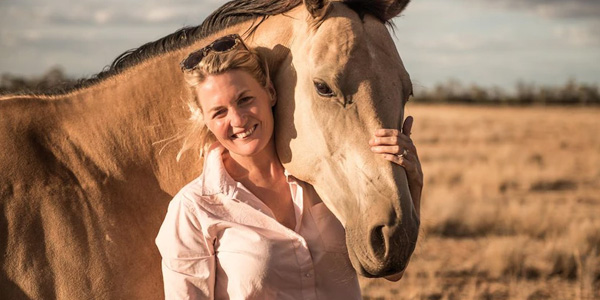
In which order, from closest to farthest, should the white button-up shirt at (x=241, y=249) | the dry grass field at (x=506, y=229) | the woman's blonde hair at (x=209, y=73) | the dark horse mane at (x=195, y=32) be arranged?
the white button-up shirt at (x=241, y=249) < the woman's blonde hair at (x=209, y=73) < the dark horse mane at (x=195, y=32) < the dry grass field at (x=506, y=229)

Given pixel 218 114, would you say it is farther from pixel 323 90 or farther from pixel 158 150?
pixel 158 150

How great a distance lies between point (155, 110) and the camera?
327cm

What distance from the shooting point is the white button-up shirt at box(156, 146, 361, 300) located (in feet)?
8.43

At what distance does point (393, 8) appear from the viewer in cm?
293

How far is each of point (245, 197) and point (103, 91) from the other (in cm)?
111

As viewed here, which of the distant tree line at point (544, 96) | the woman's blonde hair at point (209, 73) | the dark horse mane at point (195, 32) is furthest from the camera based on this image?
the distant tree line at point (544, 96)

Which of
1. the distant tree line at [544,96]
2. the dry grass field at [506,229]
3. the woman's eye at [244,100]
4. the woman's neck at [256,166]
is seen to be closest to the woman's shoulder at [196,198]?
the woman's neck at [256,166]

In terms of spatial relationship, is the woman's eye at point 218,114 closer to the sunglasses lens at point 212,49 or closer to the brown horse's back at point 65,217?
the sunglasses lens at point 212,49

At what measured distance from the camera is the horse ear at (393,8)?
2.88 meters

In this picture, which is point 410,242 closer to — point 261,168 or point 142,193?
point 261,168

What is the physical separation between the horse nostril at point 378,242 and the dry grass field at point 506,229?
0.45 m

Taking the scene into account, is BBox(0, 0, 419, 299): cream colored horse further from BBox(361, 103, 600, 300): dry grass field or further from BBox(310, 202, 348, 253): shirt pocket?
BBox(361, 103, 600, 300): dry grass field

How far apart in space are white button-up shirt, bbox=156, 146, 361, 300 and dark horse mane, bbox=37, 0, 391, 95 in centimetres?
82

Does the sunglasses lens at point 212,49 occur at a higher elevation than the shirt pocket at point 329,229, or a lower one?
higher
